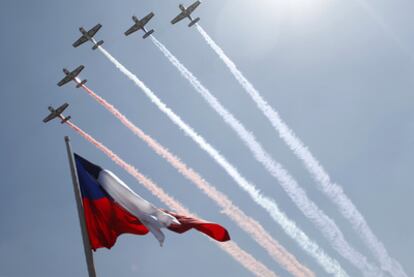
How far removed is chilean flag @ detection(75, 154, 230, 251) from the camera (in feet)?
102

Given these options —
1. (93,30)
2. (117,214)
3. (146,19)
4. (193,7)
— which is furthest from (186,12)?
(117,214)

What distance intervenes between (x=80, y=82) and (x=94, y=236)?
6617 cm

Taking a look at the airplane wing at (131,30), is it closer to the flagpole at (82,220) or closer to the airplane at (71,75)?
the airplane at (71,75)

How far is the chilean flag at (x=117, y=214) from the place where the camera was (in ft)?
102

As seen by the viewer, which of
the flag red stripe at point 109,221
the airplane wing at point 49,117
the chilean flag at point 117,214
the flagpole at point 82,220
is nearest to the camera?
the flagpole at point 82,220

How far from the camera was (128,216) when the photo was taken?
1271 inches

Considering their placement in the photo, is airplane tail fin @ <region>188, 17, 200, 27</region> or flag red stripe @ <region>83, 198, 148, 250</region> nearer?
flag red stripe @ <region>83, 198, 148, 250</region>

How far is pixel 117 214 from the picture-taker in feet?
106

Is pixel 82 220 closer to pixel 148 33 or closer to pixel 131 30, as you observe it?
pixel 148 33

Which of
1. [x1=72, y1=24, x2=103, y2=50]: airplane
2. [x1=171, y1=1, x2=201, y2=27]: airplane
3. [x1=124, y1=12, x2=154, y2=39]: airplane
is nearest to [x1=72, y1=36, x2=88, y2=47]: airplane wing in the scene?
[x1=72, y1=24, x2=103, y2=50]: airplane

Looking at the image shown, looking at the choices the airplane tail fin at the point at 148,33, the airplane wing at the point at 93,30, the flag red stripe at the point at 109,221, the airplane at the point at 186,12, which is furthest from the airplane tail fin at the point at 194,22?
the flag red stripe at the point at 109,221

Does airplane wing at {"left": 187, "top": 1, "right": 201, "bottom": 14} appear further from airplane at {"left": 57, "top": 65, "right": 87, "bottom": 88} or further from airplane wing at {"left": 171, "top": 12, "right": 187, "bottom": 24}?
airplane at {"left": 57, "top": 65, "right": 87, "bottom": 88}

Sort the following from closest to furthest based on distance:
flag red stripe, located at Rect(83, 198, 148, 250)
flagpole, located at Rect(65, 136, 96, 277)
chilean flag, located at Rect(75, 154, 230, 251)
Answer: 1. flagpole, located at Rect(65, 136, 96, 277)
2. chilean flag, located at Rect(75, 154, 230, 251)
3. flag red stripe, located at Rect(83, 198, 148, 250)

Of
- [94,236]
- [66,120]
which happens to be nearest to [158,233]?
[94,236]
